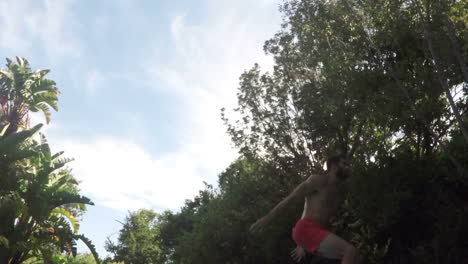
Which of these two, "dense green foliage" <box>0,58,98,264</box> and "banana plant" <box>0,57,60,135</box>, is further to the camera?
"banana plant" <box>0,57,60,135</box>

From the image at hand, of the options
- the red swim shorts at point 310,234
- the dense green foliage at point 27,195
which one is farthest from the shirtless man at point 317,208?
the dense green foliage at point 27,195

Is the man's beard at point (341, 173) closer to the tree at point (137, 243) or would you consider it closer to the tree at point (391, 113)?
the tree at point (391, 113)

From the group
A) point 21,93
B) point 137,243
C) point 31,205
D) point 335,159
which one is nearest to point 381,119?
point 335,159

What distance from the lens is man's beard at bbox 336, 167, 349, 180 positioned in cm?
384

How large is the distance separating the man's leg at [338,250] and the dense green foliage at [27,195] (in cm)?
1217

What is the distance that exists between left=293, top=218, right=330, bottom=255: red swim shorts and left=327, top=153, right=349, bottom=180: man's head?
49 centimetres

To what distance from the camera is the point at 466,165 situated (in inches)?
388

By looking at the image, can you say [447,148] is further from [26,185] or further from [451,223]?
[26,185]

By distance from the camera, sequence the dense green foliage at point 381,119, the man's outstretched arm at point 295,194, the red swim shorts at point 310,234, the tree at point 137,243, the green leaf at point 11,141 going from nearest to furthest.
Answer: the red swim shorts at point 310,234 → the man's outstretched arm at point 295,194 → the dense green foliage at point 381,119 → the green leaf at point 11,141 → the tree at point 137,243

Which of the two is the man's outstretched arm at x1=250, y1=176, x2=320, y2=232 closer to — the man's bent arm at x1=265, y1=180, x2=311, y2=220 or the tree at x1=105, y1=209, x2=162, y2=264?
the man's bent arm at x1=265, y1=180, x2=311, y2=220

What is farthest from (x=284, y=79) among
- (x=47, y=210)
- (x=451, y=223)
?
(x=47, y=210)

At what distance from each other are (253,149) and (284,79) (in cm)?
273

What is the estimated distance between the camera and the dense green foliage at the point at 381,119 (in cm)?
981

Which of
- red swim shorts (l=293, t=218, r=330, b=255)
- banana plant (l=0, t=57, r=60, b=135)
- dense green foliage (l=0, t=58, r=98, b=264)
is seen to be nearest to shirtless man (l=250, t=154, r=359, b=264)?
red swim shorts (l=293, t=218, r=330, b=255)
